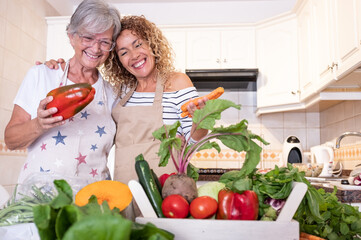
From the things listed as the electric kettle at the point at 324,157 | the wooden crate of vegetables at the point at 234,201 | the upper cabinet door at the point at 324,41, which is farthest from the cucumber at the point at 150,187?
the electric kettle at the point at 324,157

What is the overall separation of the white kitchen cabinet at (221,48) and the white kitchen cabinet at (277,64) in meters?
0.08

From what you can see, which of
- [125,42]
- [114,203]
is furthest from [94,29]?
[114,203]

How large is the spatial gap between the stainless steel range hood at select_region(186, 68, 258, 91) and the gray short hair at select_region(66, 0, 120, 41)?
168 centimetres

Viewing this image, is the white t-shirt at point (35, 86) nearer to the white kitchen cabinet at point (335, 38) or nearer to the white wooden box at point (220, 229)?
the white wooden box at point (220, 229)

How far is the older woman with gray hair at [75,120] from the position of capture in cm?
127

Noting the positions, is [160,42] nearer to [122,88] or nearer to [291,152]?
[122,88]

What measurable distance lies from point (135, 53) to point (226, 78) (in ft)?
5.87

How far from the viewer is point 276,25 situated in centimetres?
304

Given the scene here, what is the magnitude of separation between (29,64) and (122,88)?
1.75 metres

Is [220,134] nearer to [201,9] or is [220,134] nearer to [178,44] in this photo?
[178,44]

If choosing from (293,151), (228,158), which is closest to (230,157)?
(228,158)

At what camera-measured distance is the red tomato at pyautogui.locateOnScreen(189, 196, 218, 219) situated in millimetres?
601

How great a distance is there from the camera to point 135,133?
1.41 metres

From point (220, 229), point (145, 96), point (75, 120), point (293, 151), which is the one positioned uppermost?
point (145, 96)
